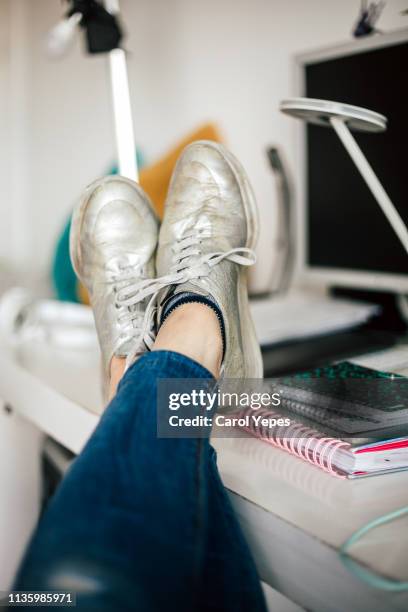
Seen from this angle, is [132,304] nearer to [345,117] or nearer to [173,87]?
[345,117]

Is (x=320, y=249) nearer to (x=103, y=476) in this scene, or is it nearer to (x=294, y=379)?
(x=294, y=379)

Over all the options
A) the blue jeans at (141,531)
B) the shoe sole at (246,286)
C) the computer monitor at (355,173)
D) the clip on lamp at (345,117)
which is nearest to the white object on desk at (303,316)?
the computer monitor at (355,173)

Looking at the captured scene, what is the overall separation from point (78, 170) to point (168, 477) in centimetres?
165

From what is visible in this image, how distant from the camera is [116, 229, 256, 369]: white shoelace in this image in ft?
2.40

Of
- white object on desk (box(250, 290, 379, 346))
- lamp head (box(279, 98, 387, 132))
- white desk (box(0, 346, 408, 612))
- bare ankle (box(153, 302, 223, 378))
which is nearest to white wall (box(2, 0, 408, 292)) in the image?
white object on desk (box(250, 290, 379, 346))

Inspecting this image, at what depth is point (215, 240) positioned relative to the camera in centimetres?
84

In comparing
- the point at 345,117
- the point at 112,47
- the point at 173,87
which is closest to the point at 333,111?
the point at 345,117

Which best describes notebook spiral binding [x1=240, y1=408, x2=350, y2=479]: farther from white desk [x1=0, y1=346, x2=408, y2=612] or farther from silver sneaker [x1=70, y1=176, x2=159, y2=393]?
silver sneaker [x1=70, y1=176, x2=159, y2=393]

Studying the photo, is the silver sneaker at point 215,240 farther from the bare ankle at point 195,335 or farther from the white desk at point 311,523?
the white desk at point 311,523

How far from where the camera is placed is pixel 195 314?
0.68 metres

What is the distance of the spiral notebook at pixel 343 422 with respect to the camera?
1.94ft

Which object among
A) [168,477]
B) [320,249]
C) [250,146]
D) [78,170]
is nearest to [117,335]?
[168,477]

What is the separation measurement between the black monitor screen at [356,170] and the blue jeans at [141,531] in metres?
0.60

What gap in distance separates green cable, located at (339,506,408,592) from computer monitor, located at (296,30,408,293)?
55cm
